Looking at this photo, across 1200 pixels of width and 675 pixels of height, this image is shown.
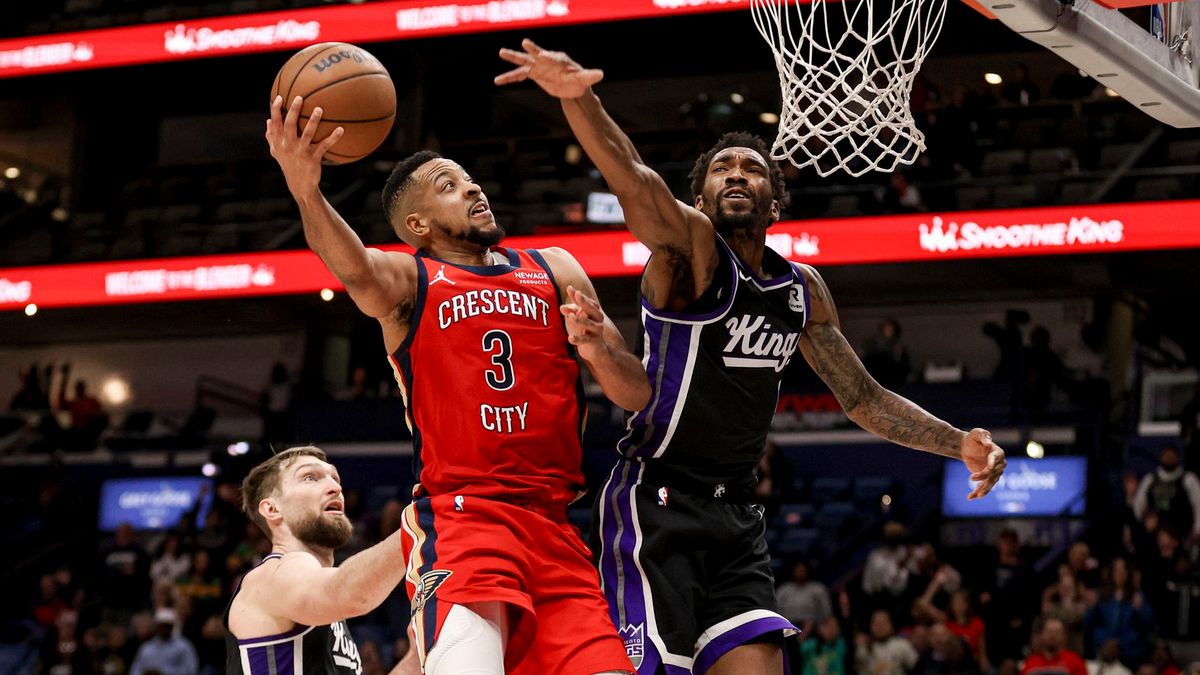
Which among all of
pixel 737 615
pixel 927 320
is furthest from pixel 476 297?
pixel 927 320

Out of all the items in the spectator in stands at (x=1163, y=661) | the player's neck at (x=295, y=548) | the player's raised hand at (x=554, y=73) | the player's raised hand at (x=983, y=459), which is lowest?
the spectator in stands at (x=1163, y=661)

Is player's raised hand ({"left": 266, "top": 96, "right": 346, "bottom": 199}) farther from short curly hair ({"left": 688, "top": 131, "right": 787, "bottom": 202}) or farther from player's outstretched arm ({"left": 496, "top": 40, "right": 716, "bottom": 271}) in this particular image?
short curly hair ({"left": 688, "top": 131, "right": 787, "bottom": 202})

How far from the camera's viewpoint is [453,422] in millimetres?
4223

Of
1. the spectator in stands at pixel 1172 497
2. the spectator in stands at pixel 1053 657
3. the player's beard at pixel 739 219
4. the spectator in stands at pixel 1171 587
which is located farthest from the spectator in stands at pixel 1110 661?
the player's beard at pixel 739 219

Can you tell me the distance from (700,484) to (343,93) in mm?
1565

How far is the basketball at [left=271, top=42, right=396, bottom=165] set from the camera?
4.46m

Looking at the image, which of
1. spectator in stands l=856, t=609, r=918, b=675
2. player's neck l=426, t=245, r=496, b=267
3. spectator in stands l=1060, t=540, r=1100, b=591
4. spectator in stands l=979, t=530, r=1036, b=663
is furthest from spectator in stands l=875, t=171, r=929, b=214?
player's neck l=426, t=245, r=496, b=267

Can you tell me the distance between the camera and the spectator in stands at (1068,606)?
11.0 m

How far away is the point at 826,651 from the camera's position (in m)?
11.6

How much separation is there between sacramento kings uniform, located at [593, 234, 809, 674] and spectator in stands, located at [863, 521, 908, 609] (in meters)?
7.91

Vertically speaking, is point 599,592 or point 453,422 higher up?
point 453,422

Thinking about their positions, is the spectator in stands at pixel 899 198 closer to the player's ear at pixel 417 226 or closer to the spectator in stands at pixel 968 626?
the spectator in stands at pixel 968 626

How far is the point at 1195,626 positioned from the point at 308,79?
918 cm

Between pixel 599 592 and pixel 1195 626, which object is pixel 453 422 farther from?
pixel 1195 626
